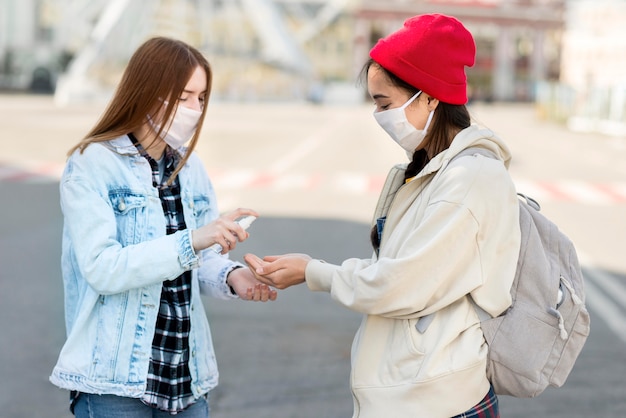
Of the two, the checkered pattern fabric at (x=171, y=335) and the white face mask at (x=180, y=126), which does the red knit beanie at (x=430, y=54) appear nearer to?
the white face mask at (x=180, y=126)

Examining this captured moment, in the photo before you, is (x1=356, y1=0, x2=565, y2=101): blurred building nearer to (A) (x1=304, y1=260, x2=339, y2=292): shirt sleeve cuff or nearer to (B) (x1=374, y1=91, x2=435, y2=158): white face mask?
(B) (x1=374, y1=91, x2=435, y2=158): white face mask

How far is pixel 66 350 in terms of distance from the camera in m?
2.51

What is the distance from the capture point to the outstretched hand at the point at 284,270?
8.13 ft

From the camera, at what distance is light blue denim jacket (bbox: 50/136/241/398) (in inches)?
94.7

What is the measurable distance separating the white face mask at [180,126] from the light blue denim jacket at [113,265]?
0.38 feet

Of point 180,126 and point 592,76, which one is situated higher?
point 180,126

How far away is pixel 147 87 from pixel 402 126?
0.72 metres

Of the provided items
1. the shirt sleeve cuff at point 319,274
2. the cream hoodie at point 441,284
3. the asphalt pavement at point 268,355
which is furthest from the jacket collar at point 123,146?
the asphalt pavement at point 268,355

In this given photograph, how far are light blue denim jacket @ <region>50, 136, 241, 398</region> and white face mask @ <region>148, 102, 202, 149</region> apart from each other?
0.11 meters

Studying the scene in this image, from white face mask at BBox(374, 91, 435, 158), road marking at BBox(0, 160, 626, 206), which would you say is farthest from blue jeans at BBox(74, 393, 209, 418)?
road marking at BBox(0, 160, 626, 206)

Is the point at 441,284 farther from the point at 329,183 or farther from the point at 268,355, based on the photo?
the point at 329,183

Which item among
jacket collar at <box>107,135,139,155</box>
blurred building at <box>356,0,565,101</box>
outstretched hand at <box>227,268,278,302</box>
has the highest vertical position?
jacket collar at <box>107,135,139,155</box>

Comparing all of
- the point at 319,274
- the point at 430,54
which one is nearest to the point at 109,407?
the point at 319,274

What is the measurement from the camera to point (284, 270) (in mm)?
2494
